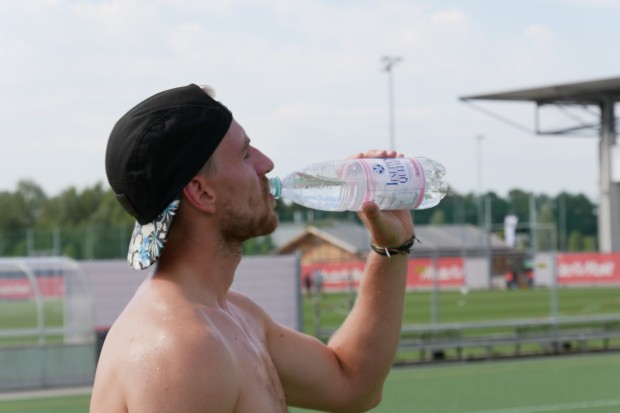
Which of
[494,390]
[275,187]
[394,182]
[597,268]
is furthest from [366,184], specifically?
[597,268]

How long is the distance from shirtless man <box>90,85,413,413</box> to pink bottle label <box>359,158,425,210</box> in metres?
0.47

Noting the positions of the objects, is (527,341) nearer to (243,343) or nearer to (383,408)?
→ (383,408)

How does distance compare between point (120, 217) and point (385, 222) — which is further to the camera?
point (120, 217)

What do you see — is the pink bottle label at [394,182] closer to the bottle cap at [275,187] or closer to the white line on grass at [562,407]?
the bottle cap at [275,187]

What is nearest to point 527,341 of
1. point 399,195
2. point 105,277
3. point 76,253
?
point 105,277

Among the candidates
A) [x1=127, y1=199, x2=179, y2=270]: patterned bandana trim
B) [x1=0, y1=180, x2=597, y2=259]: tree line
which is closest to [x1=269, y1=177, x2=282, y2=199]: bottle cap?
[x1=127, y1=199, x2=179, y2=270]: patterned bandana trim

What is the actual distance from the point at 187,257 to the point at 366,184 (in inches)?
28.6

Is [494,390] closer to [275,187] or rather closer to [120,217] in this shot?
[275,187]

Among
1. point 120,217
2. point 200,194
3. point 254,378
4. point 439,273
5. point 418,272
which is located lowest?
point 439,273

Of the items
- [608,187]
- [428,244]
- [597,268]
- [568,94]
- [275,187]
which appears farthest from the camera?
[428,244]

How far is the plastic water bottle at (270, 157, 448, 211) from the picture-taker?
3189 millimetres

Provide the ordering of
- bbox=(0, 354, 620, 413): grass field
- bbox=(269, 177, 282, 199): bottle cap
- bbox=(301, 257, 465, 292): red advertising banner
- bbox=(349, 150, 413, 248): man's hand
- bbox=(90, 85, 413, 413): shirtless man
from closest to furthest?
bbox=(90, 85, 413, 413): shirtless man
bbox=(269, 177, 282, 199): bottle cap
bbox=(349, 150, 413, 248): man's hand
bbox=(0, 354, 620, 413): grass field
bbox=(301, 257, 465, 292): red advertising banner

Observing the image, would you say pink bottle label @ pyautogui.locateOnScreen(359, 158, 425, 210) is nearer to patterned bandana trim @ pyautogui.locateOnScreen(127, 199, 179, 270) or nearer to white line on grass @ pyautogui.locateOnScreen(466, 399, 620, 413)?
patterned bandana trim @ pyautogui.locateOnScreen(127, 199, 179, 270)

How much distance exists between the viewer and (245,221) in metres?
2.66
